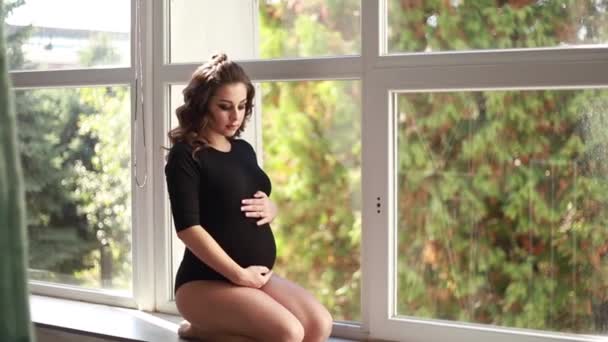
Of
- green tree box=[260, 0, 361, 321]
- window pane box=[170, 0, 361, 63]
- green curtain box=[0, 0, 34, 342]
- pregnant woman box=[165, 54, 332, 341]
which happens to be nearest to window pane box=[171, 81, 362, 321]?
green tree box=[260, 0, 361, 321]

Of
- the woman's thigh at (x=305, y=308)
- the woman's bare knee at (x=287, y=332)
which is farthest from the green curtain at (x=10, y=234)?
the woman's thigh at (x=305, y=308)

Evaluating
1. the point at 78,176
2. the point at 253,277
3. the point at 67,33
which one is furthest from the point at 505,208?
the point at 67,33

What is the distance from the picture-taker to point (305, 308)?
82.7 inches

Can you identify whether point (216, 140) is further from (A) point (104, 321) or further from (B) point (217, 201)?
(A) point (104, 321)

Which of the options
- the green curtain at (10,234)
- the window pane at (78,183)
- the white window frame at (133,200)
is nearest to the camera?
the green curtain at (10,234)

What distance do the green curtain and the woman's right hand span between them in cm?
168

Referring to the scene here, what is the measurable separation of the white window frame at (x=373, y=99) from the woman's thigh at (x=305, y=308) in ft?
0.65

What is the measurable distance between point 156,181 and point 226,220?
666 mm

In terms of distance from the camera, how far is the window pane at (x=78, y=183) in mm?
2848

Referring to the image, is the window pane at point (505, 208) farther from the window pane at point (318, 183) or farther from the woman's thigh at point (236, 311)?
the woman's thigh at point (236, 311)

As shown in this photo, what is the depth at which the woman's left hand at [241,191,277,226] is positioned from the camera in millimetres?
2127

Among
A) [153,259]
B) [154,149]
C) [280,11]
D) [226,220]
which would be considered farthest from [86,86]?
[226,220]

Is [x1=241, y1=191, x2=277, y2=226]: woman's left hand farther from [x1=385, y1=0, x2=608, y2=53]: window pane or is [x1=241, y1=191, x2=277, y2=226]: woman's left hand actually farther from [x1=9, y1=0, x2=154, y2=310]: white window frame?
[x1=9, y1=0, x2=154, y2=310]: white window frame

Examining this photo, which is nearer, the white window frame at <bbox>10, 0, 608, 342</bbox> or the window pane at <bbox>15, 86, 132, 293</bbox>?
the white window frame at <bbox>10, 0, 608, 342</bbox>
